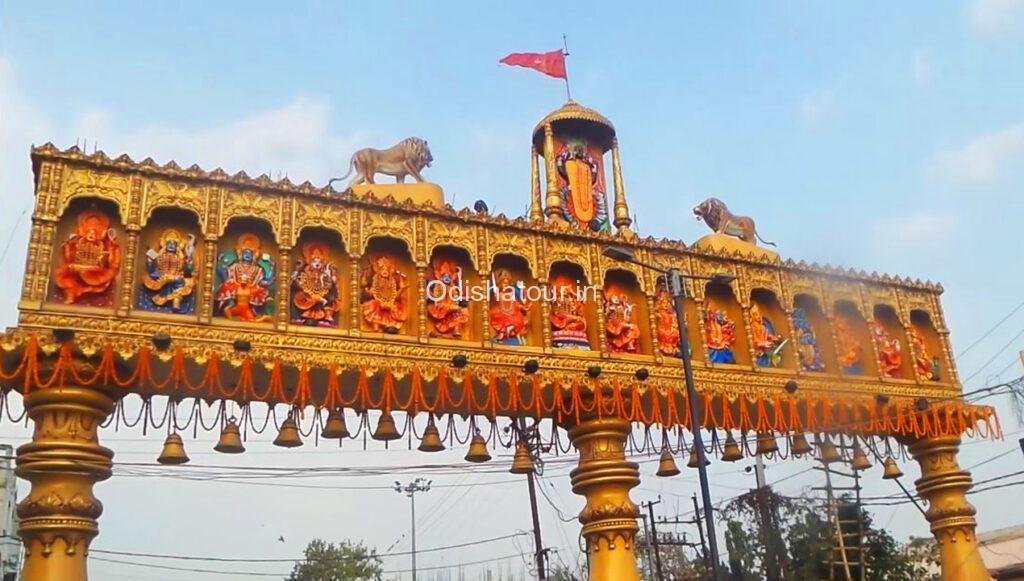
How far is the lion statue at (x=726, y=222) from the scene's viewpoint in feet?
51.4

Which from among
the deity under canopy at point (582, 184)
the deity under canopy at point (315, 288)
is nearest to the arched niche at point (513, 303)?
the deity under canopy at point (582, 184)

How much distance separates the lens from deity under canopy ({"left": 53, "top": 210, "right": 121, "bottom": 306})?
9836 mm

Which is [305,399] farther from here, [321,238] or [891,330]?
[891,330]

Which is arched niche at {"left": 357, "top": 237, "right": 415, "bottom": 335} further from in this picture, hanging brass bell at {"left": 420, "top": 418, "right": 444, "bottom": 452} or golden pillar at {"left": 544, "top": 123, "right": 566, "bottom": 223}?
golden pillar at {"left": 544, "top": 123, "right": 566, "bottom": 223}

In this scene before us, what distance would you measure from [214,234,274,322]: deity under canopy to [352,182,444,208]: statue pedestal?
1.96 m

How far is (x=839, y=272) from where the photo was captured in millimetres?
15312

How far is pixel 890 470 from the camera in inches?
574

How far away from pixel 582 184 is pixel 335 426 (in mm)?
6511

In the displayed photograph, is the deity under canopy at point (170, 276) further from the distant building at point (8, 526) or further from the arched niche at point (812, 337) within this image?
the distant building at point (8, 526)

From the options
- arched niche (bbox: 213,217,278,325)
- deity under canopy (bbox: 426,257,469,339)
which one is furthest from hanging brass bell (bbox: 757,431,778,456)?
arched niche (bbox: 213,217,278,325)

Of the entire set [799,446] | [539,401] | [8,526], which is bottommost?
[799,446]

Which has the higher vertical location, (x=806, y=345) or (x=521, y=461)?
(x=806, y=345)

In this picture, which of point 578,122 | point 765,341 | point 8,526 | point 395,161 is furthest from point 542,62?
point 8,526

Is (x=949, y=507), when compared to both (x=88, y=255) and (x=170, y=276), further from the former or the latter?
(x=88, y=255)
